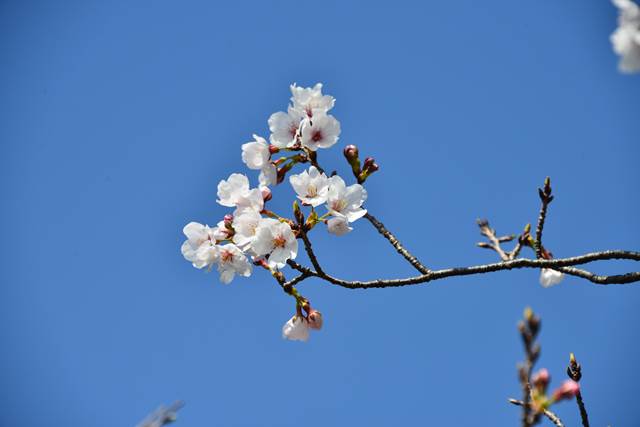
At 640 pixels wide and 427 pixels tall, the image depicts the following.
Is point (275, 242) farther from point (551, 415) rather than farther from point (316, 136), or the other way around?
point (551, 415)

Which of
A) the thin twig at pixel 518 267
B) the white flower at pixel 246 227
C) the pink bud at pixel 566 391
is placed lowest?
the pink bud at pixel 566 391

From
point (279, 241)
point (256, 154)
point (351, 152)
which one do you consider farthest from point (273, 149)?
point (279, 241)

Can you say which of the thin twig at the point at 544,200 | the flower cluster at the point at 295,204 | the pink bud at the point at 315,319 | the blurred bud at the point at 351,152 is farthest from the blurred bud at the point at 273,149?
the thin twig at the point at 544,200

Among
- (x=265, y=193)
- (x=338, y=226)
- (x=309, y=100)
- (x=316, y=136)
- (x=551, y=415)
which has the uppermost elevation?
(x=309, y=100)

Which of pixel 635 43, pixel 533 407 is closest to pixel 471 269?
pixel 533 407

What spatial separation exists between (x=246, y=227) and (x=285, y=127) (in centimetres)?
49

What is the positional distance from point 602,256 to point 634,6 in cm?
84

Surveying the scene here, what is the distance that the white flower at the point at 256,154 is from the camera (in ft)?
8.49

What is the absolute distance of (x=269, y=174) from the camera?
2.59 m

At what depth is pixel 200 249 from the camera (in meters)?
2.55

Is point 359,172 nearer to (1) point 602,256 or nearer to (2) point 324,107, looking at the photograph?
(2) point 324,107

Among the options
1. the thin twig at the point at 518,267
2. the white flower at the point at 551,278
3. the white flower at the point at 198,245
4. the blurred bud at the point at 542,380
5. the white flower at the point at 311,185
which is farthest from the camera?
the white flower at the point at 551,278

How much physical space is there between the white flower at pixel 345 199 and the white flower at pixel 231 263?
17.9 inches

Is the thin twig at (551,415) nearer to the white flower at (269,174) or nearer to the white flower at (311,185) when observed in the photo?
the white flower at (311,185)
